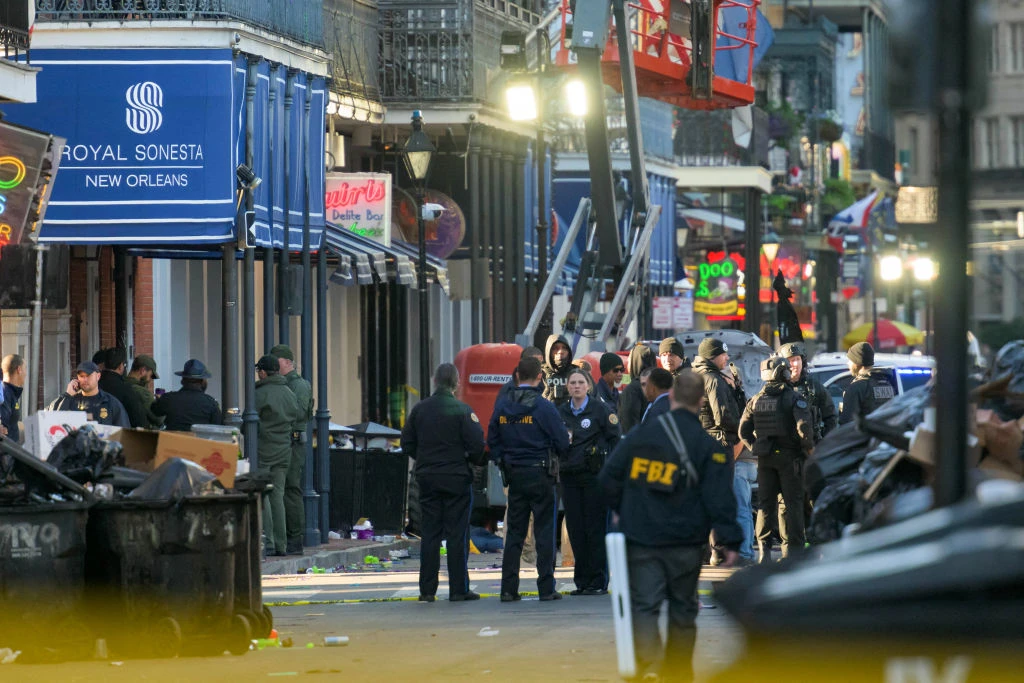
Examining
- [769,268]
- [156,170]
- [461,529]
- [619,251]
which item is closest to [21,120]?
[156,170]

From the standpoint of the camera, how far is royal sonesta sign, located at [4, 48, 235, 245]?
21.0 meters

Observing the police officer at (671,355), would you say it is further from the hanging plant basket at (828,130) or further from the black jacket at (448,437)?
the hanging plant basket at (828,130)

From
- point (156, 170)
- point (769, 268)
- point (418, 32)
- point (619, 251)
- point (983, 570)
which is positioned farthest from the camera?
point (769, 268)

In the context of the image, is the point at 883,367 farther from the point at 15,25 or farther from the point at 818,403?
the point at 15,25

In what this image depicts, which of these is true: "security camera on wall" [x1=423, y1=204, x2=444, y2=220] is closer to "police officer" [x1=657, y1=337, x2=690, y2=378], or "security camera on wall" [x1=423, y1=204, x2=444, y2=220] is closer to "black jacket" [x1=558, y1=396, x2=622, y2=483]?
"police officer" [x1=657, y1=337, x2=690, y2=378]

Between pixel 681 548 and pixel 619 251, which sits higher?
pixel 619 251

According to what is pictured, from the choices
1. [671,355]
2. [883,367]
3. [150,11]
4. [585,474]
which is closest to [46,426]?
[585,474]

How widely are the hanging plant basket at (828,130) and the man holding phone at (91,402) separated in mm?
60591

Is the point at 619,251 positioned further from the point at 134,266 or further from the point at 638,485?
the point at 638,485

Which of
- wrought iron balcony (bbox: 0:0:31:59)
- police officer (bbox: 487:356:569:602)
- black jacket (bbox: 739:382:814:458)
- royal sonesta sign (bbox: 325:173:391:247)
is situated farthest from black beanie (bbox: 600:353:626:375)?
royal sonesta sign (bbox: 325:173:391:247)

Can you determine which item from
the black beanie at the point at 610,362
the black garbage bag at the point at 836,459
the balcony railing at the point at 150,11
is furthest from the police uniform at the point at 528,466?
the balcony railing at the point at 150,11

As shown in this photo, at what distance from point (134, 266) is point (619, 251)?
642 cm

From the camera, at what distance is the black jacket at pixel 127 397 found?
1894cm

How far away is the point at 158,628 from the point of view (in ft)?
41.2
